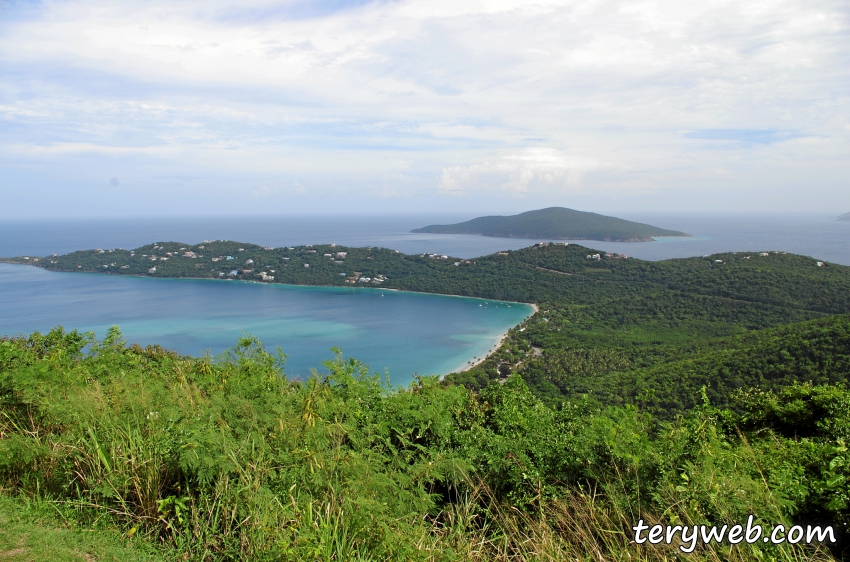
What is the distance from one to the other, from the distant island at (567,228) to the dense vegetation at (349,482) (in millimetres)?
89808

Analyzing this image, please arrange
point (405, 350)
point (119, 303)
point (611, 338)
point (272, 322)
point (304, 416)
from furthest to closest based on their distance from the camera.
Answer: point (119, 303)
point (272, 322)
point (405, 350)
point (611, 338)
point (304, 416)

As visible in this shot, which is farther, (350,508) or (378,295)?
(378,295)

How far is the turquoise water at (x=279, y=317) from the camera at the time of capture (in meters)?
26.6

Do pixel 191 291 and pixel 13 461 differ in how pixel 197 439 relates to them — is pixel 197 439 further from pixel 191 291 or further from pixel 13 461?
pixel 191 291

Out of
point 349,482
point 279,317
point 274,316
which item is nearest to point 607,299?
point 279,317

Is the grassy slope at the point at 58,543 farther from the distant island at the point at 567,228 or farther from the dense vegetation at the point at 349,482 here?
the distant island at the point at 567,228

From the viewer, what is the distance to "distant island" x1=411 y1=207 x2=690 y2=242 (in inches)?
3533

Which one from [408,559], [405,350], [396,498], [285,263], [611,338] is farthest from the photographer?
[285,263]

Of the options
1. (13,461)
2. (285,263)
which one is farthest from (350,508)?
(285,263)

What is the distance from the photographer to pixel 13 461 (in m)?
2.60

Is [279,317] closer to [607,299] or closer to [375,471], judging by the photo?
[607,299]

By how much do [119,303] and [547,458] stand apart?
41.7 metres

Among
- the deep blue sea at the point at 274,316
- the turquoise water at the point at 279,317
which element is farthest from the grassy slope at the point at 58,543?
the turquoise water at the point at 279,317

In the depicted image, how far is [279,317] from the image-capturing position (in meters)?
34.1
